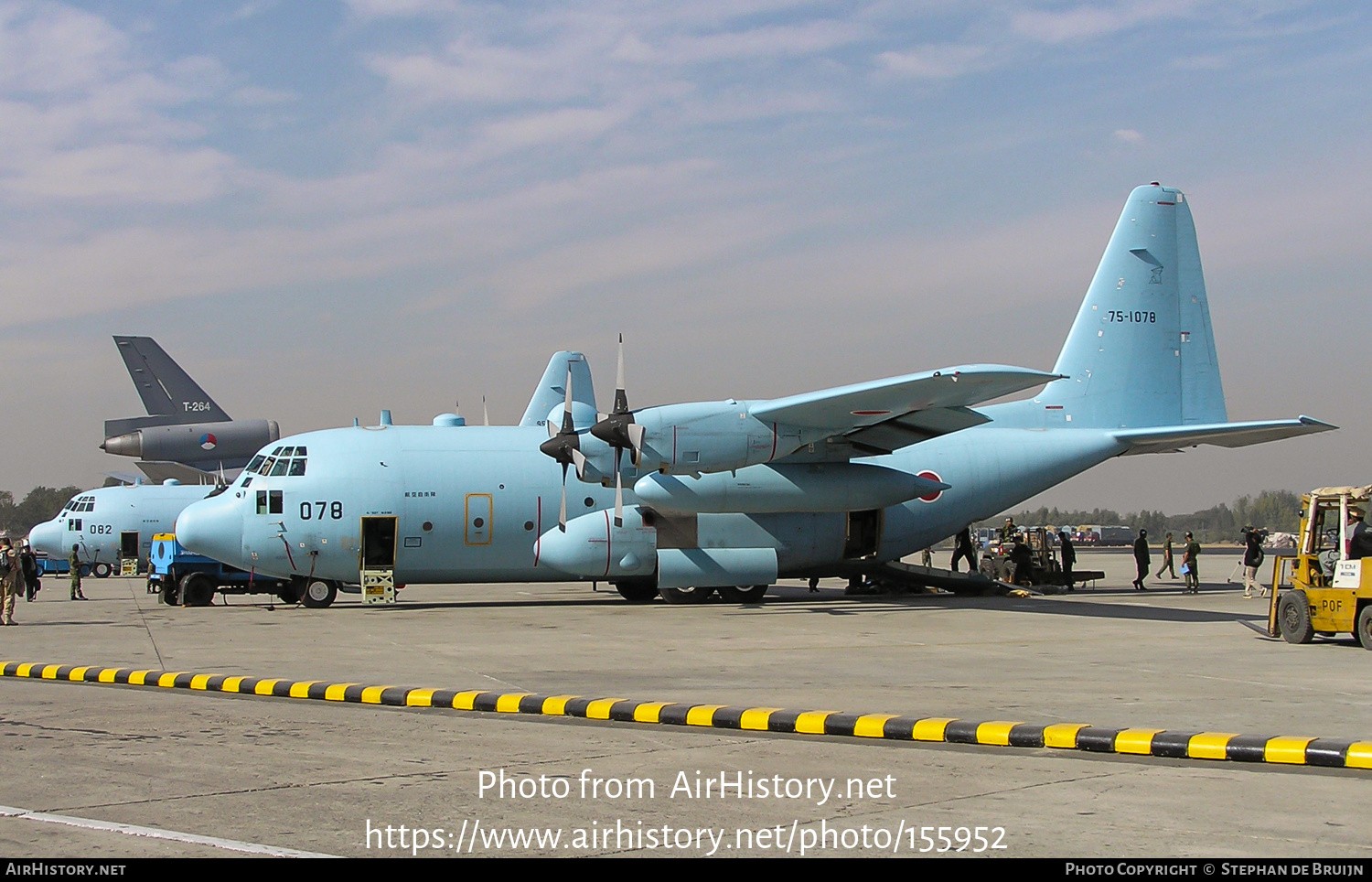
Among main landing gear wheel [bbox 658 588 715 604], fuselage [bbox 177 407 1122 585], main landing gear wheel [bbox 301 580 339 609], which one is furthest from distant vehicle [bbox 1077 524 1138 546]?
main landing gear wheel [bbox 301 580 339 609]

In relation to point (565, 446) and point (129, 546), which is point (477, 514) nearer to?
point (565, 446)

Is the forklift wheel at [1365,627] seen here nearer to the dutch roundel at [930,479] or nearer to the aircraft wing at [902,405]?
the aircraft wing at [902,405]

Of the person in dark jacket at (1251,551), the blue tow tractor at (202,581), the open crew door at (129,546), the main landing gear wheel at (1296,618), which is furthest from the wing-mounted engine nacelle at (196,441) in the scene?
the main landing gear wheel at (1296,618)

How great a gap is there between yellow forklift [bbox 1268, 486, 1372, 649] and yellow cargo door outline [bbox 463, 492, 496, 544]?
46.2 ft

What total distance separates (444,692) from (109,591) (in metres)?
26.7

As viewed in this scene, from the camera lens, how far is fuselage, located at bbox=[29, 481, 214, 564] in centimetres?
4009

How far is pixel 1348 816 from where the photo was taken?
20.5ft

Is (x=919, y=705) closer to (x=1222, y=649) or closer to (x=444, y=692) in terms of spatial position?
(x=444, y=692)

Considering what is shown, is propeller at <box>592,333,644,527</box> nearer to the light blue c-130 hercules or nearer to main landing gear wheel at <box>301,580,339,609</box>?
the light blue c-130 hercules

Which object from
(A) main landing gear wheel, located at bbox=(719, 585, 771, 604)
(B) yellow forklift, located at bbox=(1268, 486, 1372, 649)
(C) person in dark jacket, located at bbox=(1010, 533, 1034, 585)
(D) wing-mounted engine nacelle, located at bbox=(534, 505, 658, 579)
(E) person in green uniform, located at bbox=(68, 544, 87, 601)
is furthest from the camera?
(C) person in dark jacket, located at bbox=(1010, 533, 1034, 585)

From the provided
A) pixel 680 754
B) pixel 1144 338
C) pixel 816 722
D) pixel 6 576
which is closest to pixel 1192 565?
pixel 1144 338
